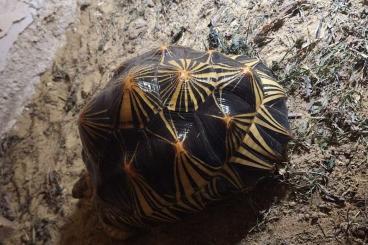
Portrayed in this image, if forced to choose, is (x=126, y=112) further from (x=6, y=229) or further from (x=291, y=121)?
(x=6, y=229)

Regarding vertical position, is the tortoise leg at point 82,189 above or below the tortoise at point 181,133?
Result: below

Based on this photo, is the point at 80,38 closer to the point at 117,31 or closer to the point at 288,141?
the point at 117,31

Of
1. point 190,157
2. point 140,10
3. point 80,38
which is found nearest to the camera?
point 190,157

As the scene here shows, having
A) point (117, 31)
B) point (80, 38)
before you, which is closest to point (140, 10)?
point (117, 31)

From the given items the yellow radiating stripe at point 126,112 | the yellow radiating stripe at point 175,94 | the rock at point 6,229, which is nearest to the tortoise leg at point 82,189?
the rock at point 6,229

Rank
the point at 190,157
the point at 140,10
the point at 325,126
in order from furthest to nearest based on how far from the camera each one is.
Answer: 1. the point at 140,10
2. the point at 325,126
3. the point at 190,157

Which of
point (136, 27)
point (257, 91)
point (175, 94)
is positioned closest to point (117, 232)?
point (175, 94)

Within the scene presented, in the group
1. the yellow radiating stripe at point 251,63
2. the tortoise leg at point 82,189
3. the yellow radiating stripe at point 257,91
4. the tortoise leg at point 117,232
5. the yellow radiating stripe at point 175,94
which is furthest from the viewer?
the tortoise leg at point 82,189

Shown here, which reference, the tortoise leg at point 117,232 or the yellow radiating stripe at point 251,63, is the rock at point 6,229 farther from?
the yellow radiating stripe at point 251,63
